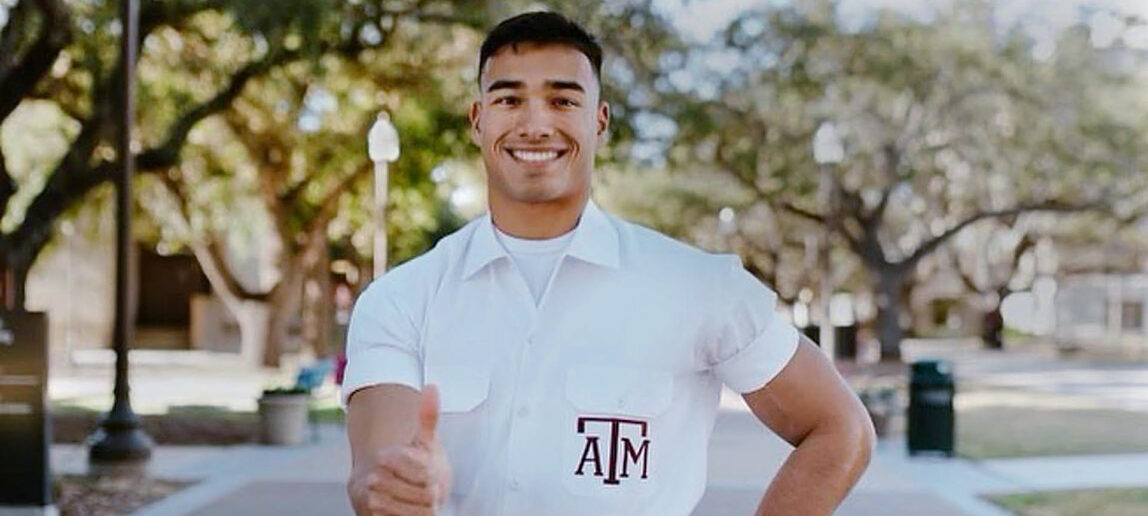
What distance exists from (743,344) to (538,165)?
0.35 m

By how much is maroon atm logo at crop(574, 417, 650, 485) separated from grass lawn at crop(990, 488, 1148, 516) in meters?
9.69

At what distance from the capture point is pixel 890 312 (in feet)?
111

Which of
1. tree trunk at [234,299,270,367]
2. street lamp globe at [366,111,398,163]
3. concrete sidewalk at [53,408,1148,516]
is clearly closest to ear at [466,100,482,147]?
concrete sidewalk at [53,408,1148,516]

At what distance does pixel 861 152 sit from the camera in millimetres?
31406

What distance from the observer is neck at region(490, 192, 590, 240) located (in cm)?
190

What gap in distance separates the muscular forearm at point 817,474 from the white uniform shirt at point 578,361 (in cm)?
11

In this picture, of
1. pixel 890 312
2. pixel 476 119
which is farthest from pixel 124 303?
pixel 890 312

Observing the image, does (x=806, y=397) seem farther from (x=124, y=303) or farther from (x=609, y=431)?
(x=124, y=303)

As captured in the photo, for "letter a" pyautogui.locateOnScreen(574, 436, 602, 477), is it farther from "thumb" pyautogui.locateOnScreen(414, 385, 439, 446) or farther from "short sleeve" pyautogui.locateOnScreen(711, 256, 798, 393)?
"thumb" pyautogui.locateOnScreen(414, 385, 439, 446)

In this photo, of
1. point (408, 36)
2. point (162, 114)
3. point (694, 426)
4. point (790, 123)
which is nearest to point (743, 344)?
point (694, 426)

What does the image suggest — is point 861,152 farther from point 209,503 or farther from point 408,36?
point 209,503

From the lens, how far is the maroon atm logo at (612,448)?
1778 millimetres

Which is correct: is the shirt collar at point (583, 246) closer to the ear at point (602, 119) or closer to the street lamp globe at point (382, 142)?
the ear at point (602, 119)

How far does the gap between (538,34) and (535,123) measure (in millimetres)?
118
